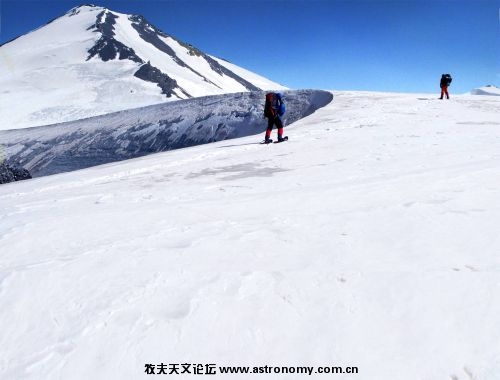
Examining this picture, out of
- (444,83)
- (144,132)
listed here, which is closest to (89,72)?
(144,132)

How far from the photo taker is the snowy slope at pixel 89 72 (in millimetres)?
30688

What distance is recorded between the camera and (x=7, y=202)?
5.08 meters

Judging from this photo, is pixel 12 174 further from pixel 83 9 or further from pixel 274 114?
pixel 83 9

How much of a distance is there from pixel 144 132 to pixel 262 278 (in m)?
11.4

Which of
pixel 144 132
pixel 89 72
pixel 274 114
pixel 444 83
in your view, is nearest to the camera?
pixel 274 114

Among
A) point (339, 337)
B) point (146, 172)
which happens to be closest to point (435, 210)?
point (339, 337)

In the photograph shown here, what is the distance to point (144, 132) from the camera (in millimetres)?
12852

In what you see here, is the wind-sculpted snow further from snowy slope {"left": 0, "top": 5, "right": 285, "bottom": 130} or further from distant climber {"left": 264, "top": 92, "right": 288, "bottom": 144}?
snowy slope {"left": 0, "top": 5, "right": 285, "bottom": 130}

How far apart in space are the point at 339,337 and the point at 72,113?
31.1 m

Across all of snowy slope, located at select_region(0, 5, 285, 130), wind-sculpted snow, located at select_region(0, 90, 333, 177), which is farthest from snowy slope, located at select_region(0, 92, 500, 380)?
snowy slope, located at select_region(0, 5, 285, 130)

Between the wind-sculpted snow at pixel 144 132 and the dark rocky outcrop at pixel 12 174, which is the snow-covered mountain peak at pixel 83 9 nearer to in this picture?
the wind-sculpted snow at pixel 144 132

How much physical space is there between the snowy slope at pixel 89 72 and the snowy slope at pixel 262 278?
27.2 meters

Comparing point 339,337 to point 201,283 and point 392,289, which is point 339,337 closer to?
point 392,289

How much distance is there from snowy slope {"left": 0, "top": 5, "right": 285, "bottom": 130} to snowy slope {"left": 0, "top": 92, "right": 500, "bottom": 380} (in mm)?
27229
